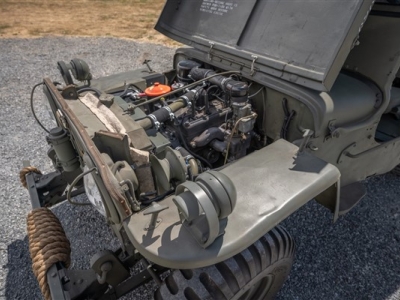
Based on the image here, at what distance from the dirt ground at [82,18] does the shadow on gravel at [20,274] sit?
279 inches

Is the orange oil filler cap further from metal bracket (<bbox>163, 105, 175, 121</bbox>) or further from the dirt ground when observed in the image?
the dirt ground

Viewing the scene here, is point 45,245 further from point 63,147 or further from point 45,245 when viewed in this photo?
point 63,147

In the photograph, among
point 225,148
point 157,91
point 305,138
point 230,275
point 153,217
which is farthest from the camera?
point 157,91

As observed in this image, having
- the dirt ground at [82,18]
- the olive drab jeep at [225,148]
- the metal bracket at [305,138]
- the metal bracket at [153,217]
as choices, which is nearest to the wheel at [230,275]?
the olive drab jeep at [225,148]

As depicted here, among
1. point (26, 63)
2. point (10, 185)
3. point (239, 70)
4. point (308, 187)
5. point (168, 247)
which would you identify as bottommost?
point (26, 63)

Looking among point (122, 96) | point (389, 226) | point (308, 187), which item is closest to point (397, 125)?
point (389, 226)

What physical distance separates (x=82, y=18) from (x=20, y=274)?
36.0ft

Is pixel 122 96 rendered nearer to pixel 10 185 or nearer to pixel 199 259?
pixel 199 259

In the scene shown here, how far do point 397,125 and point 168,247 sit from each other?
267 centimetres

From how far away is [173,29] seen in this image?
10.5 feet

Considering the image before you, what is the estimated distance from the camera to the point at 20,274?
2604 millimetres

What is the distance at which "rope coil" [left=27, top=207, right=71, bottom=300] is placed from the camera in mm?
1764

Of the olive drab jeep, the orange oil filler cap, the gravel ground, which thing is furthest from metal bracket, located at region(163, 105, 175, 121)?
the gravel ground

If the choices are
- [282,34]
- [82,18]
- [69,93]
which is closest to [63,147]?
[69,93]
